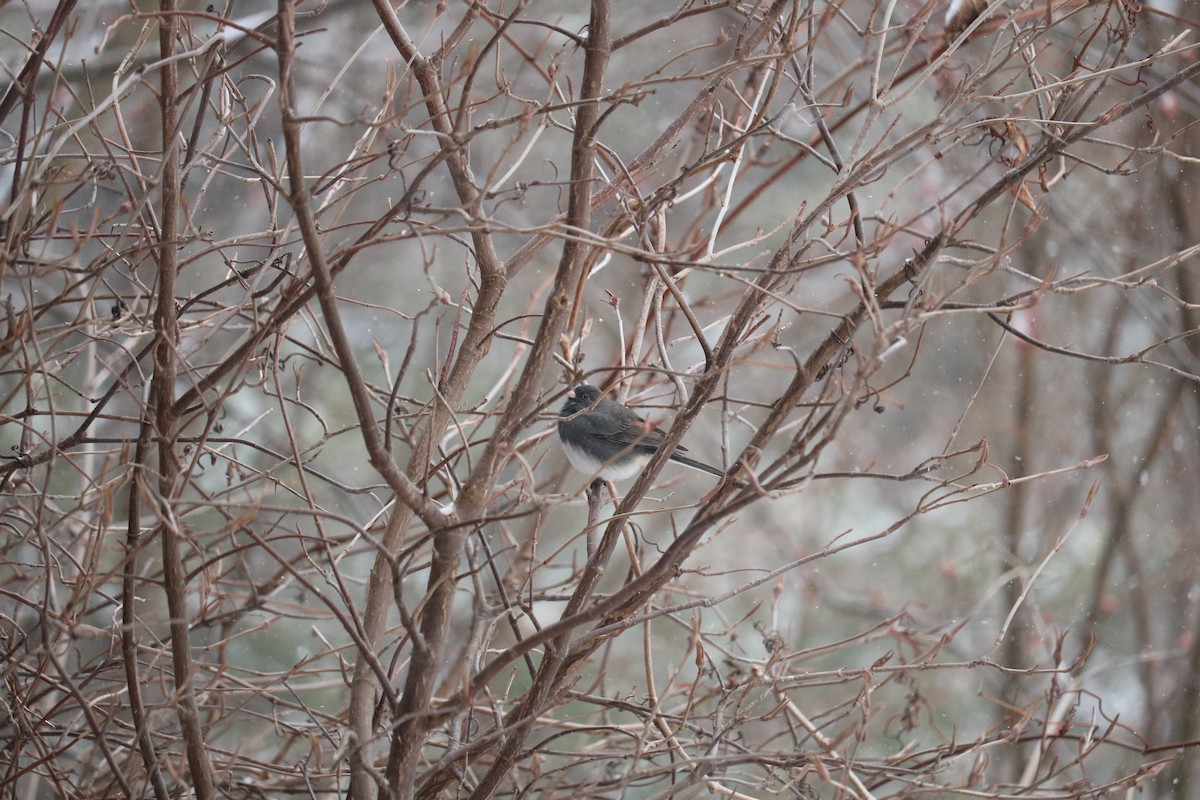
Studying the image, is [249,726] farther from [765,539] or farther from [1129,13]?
[1129,13]

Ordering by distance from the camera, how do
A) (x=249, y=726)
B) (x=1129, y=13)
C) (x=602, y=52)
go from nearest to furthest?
(x=602, y=52), (x=1129, y=13), (x=249, y=726)

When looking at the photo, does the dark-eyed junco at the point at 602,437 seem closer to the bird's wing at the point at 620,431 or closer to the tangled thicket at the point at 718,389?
the bird's wing at the point at 620,431

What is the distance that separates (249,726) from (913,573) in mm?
3668

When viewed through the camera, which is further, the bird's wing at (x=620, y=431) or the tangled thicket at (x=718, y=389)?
the bird's wing at (x=620, y=431)

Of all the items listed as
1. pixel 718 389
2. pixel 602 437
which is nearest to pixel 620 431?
pixel 602 437

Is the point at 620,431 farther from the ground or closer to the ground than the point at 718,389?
closer to the ground

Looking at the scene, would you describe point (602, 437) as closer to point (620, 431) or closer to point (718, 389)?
point (620, 431)

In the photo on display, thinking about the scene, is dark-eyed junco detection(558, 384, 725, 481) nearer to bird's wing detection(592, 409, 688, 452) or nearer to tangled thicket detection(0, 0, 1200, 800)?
bird's wing detection(592, 409, 688, 452)

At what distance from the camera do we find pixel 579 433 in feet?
10.3

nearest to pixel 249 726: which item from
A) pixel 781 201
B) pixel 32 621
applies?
pixel 32 621

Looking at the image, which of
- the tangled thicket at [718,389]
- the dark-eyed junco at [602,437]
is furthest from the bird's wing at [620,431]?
the tangled thicket at [718,389]

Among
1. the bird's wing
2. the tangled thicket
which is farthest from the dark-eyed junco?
the tangled thicket

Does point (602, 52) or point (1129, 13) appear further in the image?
point (1129, 13)

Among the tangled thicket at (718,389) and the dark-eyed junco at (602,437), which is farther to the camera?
the dark-eyed junco at (602,437)
